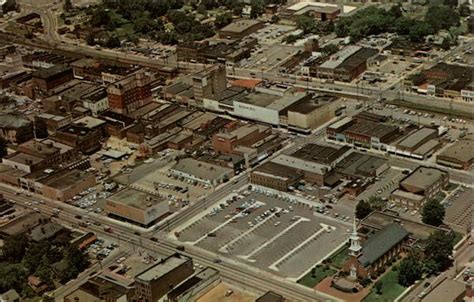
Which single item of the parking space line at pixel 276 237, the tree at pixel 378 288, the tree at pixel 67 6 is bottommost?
the tree at pixel 67 6

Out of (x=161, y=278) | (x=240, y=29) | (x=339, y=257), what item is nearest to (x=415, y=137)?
(x=339, y=257)

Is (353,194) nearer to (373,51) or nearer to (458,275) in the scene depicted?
(458,275)

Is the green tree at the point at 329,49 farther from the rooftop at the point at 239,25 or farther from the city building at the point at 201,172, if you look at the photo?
the city building at the point at 201,172

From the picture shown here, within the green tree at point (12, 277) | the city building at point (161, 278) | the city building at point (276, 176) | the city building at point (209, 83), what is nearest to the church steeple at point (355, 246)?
the city building at point (161, 278)

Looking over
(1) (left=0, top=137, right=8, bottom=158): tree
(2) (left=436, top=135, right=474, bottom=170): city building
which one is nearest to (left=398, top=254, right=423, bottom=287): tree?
(2) (left=436, top=135, right=474, bottom=170): city building

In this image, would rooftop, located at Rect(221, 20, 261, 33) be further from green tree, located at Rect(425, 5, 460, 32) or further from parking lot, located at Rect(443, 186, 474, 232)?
parking lot, located at Rect(443, 186, 474, 232)
